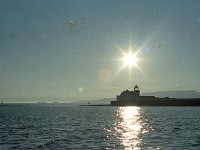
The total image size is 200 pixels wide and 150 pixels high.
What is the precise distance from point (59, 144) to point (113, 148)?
6467 mm

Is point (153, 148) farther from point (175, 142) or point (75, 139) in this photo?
point (75, 139)

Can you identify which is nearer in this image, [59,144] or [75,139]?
[59,144]

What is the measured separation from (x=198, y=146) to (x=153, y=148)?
4935 millimetres

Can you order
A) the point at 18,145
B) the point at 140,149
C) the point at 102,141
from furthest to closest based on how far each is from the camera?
the point at 102,141
the point at 18,145
the point at 140,149

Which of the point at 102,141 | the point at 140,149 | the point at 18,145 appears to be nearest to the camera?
the point at 140,149

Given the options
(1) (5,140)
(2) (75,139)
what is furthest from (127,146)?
(1) (5,140)

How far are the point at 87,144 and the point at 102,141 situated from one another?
3448mm

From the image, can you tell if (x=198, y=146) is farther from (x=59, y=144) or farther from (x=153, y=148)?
(x=59, y=144)

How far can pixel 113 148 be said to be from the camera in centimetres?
4019

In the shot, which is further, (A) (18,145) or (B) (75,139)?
(B) (75,139)

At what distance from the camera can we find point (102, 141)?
4625 centimetres

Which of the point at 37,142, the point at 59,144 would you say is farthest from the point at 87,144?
the point at 37,142

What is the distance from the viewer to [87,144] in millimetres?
43219

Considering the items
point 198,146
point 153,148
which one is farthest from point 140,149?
point 198,146
